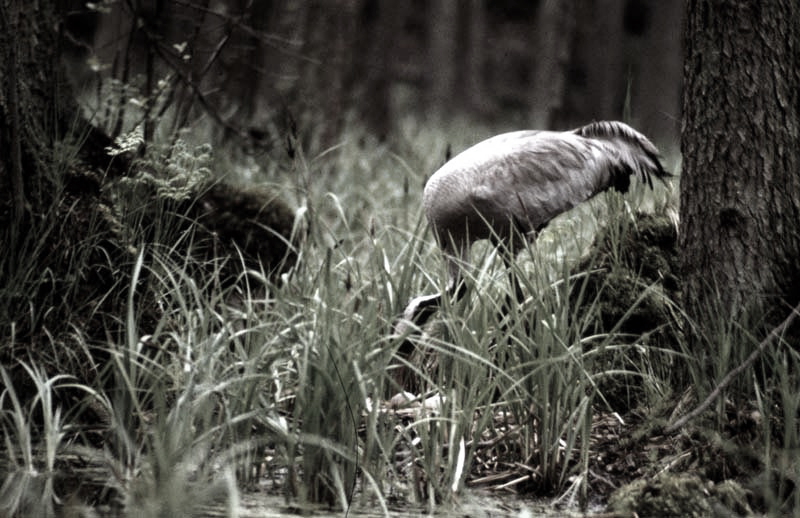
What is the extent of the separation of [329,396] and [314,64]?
6.31m

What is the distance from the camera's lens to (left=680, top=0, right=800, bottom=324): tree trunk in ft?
11.9

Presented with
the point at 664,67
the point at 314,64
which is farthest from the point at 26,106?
the point at 664,67

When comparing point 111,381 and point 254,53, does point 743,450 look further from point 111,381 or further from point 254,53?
point 254,53

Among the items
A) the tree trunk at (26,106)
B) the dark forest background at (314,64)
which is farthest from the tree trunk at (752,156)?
the tree trunk at (26,106)

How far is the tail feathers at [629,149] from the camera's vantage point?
4.56 meters

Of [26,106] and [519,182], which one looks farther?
[519,182]

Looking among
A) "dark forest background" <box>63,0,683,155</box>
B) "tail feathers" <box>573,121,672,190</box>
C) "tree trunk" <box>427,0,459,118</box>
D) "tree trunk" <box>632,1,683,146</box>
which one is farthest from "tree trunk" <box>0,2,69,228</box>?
"tree trunk" <box>427,0,459,118</box>

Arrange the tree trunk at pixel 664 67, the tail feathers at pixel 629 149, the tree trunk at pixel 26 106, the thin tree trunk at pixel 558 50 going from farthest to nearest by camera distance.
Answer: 1. the tree trunk at pixel 664 67
2. the thin tree trunk at pixel 558 50
3. the tail feathers at pixel 629 149
4. the tree trunk at pixel 26 106

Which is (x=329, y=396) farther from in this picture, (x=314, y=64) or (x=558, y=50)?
(x=558, y=50)

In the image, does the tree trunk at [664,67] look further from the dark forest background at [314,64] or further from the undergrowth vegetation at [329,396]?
the undergrowth vegetation at [329,396]

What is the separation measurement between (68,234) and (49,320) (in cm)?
40

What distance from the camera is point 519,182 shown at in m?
4.32

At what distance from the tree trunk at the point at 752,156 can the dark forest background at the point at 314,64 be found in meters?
0.71

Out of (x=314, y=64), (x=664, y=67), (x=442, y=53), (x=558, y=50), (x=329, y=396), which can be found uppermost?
(x=558, y=50)
